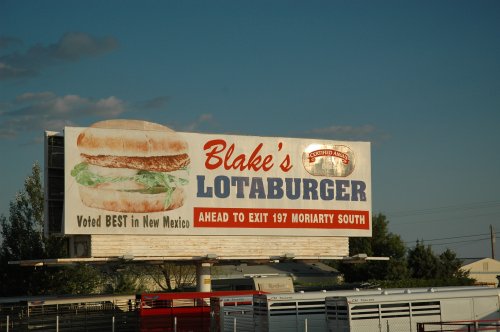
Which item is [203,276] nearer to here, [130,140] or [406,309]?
[130,140]

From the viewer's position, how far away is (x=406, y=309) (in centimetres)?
3161

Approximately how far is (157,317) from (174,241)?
6131mm

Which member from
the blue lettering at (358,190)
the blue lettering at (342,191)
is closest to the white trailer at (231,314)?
the blue lettering at (342,191)

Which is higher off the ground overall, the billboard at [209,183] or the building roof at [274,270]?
the billboard at [209,183]

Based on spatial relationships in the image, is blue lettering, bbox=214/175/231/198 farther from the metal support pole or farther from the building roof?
the building roof

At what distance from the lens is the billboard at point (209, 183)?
142 feet

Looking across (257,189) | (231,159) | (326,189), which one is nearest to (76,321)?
(231,159)

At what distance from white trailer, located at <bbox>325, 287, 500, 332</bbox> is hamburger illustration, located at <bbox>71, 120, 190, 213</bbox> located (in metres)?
15.9

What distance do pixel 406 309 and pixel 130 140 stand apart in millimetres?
19323

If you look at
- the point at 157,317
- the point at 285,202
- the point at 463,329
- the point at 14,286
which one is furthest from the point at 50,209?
the point at 463,329

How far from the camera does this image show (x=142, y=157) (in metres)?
44.6

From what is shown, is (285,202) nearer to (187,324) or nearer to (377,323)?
(187,324)

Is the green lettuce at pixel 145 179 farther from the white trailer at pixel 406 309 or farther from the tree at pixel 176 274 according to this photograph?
the tree at pixel 176 274

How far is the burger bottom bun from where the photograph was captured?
43.1 meters
